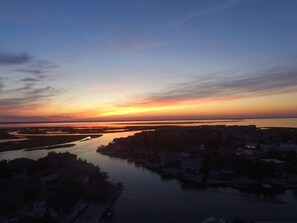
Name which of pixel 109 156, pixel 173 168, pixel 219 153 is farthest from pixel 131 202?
pixel 109 156

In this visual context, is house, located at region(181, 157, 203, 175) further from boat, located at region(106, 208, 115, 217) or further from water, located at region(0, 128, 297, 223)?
boat, located at region(106, 208, 115, 217)

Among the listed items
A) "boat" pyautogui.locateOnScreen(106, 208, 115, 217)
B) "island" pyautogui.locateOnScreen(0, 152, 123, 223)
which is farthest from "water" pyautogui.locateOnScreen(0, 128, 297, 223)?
"island" pyautogui.locateOnScreen(0, 152, 123, 223)

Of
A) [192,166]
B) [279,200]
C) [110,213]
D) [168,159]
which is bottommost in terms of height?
[279,200]

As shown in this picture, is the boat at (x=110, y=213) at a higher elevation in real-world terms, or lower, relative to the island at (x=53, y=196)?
lower

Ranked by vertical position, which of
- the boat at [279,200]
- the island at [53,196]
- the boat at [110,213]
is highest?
the island at [53,196]

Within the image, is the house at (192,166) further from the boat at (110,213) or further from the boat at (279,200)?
the boat at (110,213)

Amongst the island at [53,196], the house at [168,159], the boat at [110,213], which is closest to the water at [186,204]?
the boat at [110,213]

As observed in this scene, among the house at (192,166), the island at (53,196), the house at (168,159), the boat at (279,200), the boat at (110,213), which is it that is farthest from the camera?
the house at (168,159)

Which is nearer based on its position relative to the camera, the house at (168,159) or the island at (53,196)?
the island at (53,196)

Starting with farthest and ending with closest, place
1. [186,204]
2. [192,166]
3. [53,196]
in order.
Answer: [192,166] < [186,204] < [53,196]

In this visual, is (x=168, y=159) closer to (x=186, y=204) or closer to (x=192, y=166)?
(x=192, y=166)

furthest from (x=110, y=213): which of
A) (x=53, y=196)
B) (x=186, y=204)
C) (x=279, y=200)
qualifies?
(x=279, y=200)
